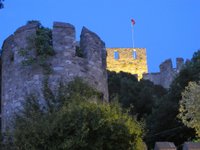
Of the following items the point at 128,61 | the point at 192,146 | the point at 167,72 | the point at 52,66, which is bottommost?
the point at 192,146

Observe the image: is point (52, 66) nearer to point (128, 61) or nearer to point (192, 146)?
point (192, 146)

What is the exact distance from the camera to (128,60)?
168 feet

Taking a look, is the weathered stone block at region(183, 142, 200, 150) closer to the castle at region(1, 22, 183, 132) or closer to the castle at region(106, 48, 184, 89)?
the castle at region(1, 22, 183, 132)

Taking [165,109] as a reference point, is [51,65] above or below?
above

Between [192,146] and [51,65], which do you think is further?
[51,65]

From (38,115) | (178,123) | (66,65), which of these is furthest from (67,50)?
(178,123)

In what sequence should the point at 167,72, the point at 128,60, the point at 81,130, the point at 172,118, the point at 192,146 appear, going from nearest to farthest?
the point at 192,146
the point at 81,130
the point at 172,118
the point at 167,72
the point at 128,60

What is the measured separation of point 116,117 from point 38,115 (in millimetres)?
1848

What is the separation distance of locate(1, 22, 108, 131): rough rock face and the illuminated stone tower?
35.4 meters

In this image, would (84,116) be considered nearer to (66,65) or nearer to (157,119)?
(66,65)

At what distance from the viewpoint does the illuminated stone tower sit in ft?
165

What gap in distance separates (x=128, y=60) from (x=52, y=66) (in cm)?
3796

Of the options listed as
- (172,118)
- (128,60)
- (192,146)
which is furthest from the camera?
(128,60)

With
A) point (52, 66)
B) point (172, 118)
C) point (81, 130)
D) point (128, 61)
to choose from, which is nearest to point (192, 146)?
point (81, 130)
